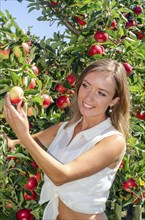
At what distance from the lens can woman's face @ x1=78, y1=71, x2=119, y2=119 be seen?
2.08m

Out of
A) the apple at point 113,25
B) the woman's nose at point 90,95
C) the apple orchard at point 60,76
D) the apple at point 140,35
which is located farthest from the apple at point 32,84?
the apple at point 140,35

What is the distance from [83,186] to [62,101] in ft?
2.94

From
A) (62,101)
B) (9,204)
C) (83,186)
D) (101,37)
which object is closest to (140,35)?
(101,37)

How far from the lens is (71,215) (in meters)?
2.16

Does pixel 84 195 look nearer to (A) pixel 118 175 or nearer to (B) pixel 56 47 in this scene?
(A) pixel 118 175

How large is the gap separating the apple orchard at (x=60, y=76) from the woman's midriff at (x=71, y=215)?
13.9 inches

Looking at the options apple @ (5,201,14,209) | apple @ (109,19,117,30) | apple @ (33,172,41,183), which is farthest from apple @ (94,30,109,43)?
apple @ (5,201,14,209)

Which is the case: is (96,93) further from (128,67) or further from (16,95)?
(128,67)

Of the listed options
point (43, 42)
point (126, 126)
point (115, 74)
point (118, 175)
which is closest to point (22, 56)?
point (115, 74)

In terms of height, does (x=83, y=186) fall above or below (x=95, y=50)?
below

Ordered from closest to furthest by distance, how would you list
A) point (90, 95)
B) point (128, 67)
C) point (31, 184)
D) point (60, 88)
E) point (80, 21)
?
1. point (90, 95)
2. point (31, 184)
3. point (128, 67)
4. point (60, 88)
5. point (80, 21)

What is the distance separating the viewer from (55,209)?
2.18m

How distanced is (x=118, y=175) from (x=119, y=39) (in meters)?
0.87

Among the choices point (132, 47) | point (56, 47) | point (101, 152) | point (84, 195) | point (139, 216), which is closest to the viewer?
point (101, 152)
